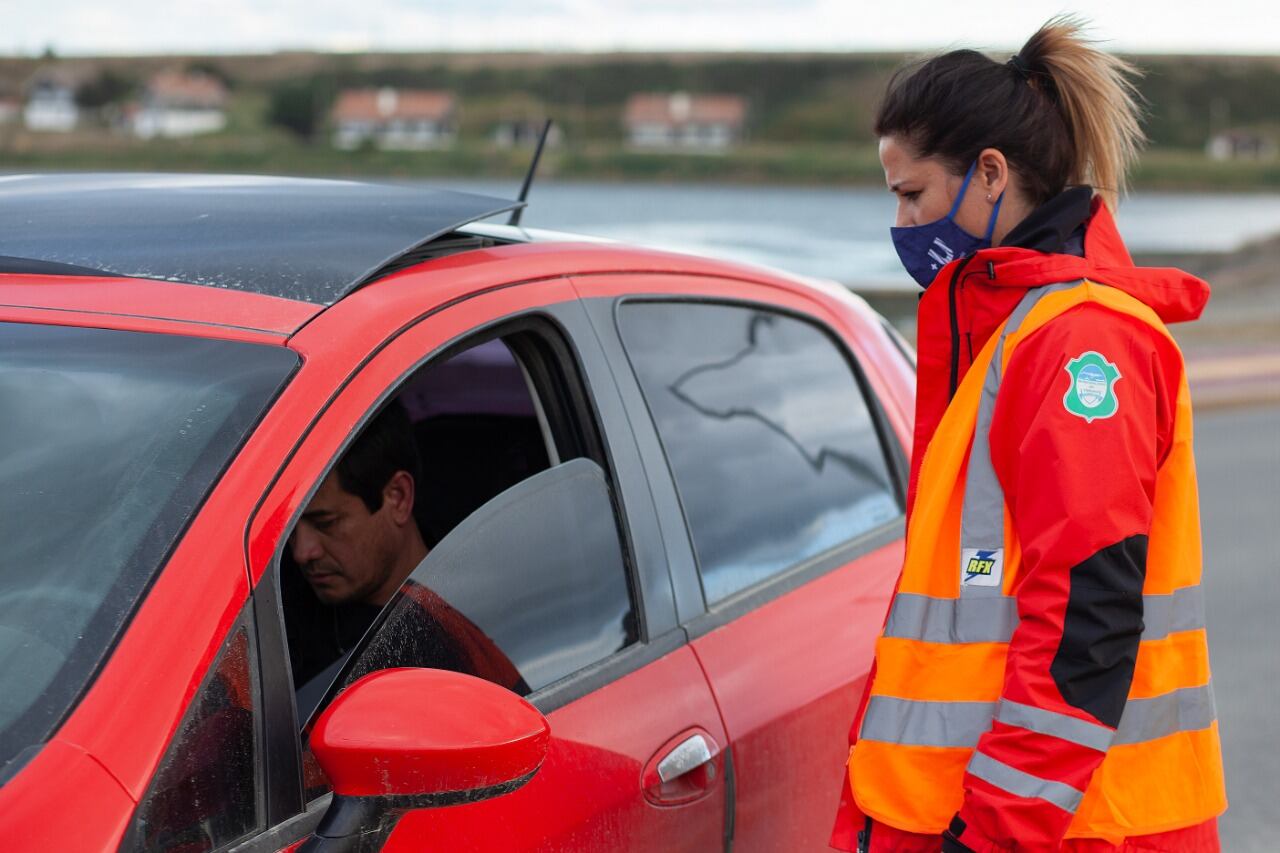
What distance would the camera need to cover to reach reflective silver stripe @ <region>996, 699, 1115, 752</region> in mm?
1751

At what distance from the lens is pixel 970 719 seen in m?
1.88

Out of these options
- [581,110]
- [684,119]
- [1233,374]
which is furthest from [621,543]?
[684,119]

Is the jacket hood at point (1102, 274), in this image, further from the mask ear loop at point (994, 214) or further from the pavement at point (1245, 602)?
the pavement at point (1245, 602)

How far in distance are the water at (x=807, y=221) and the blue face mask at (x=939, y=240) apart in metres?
0.80

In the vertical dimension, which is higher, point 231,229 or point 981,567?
point 231,229

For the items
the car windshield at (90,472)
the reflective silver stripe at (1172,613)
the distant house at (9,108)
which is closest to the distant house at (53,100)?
the distant house at (9,108)

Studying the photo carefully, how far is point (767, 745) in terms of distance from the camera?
2320 millimetres

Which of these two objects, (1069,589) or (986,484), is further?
(986,484)

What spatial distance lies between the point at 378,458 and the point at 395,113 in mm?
117057

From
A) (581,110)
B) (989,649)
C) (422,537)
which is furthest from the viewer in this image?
(581,110)

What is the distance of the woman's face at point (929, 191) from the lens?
204cm

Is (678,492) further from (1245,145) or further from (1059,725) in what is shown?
(1245,145)

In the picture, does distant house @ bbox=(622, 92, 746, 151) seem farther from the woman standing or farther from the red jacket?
the red jacket

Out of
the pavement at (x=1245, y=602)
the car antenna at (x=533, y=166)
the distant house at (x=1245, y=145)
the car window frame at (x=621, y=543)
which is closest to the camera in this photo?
the car window frame at (x=621, y=543)
